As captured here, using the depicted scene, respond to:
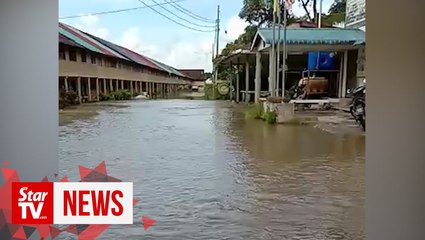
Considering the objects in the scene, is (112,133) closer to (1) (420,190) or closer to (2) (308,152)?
(2) (308,152)

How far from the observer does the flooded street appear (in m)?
3.93

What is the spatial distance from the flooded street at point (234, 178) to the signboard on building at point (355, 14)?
880cm

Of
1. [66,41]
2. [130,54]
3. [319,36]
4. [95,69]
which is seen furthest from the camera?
[130,54]

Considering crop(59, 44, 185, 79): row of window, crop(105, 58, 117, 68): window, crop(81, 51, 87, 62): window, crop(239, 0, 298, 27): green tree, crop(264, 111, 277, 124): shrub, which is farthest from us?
crop(105, 58, 117, 68): window

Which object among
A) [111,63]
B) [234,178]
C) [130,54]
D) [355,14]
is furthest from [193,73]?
[234,178]

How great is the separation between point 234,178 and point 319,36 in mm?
11838

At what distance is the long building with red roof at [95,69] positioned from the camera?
24.0 metres

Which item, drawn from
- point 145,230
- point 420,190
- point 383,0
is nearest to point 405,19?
point 383,0

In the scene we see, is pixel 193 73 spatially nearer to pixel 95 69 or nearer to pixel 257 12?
pixel 257 12

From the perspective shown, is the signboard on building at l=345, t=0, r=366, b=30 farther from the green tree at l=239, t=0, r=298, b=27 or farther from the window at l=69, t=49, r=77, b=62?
the window at l=69, t=49, r=77, b=62

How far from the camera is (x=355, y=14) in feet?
61.2

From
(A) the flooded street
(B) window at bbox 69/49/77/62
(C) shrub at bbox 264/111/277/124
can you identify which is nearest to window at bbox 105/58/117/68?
(B) window at bbox 69/49/77/62

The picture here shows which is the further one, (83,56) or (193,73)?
(193,73)

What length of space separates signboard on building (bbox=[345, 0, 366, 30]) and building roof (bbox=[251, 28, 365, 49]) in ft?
1.81
